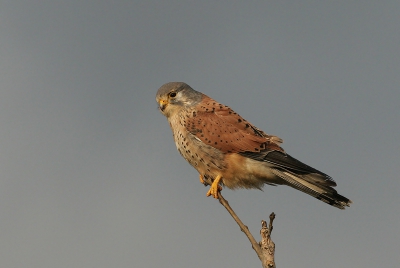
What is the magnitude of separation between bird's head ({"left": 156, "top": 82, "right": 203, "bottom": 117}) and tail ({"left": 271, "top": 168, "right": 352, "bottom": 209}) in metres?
1.65

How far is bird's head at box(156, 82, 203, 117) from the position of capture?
6.70 metres

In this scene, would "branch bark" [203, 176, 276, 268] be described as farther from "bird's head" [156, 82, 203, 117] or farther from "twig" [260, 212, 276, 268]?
"bird's head" [156, 82, 203, 117]

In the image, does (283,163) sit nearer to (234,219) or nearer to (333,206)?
(333,206)

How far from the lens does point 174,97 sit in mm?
6723

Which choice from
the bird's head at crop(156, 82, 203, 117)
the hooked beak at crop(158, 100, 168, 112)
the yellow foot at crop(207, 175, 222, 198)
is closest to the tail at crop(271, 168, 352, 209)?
the yellow foot at crop(207, 175, 222, 198)

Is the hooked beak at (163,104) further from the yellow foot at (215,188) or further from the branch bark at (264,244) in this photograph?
the branch bark at (264,244)

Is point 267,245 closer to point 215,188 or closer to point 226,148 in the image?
point 215,188

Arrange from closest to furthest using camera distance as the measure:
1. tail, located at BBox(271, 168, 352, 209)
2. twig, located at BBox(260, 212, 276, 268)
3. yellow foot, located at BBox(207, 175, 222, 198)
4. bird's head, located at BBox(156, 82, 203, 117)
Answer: twig, located at BBox(260, 212, 276, 268)
tail, located at BBox(271, 168, 352, 209)
yellow foot, located at BBox(207, 175, 222, 198)
bird's head, located at BBox(156, 82, 203, 117)

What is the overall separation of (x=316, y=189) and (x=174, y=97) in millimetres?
2233

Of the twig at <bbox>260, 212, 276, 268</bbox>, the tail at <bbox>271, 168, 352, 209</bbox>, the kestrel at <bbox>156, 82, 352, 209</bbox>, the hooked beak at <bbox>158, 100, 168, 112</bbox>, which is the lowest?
the twig at <bbox>260, 212, 276, 268</bbox>

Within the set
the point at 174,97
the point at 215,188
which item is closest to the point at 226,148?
the point at 215,188

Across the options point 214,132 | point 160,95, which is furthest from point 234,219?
point 160,95

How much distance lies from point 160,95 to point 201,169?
115 cm

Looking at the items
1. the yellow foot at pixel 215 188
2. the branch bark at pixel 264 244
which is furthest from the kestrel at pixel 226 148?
the branch bark at pixel 264 244
